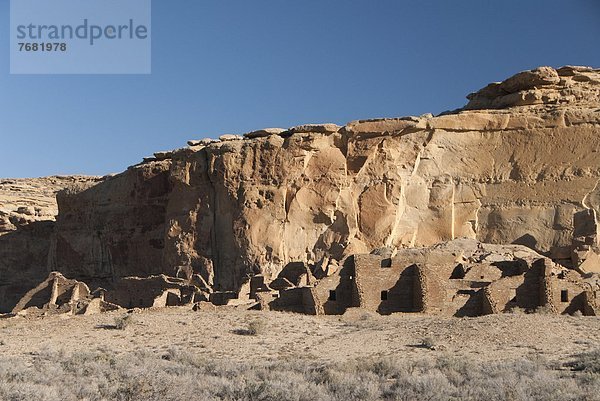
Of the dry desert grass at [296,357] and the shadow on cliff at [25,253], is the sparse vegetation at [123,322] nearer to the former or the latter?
the dry desert grass at [296,357]

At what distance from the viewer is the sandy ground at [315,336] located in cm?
2206

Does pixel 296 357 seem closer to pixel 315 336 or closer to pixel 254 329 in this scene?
pixel 315 336

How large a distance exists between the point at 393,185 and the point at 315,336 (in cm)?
1897

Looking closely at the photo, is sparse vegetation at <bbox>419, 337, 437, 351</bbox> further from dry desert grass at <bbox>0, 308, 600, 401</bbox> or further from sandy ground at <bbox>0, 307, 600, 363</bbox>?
sandy ground at <bbox>0, 307, 600, 363</bbox>

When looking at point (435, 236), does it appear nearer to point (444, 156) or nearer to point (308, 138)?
point (444, 156)

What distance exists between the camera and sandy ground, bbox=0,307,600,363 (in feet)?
72.4

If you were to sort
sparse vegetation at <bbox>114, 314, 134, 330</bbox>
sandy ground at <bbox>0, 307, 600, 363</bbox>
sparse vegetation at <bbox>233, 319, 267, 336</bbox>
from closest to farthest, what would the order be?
sandy ground at <bbox>0, 307, 600, 363</bbox>, sparse vegetation at <bbox>233, 319, 267, 336</bbox>, sparse vegetation at <bbox>114, 314, 134, 330</bbox>

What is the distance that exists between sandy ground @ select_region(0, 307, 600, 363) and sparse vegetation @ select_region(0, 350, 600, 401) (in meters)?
1.45

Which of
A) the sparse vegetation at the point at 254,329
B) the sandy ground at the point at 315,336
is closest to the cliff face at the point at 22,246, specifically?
the sandy ground at the point at 315,336

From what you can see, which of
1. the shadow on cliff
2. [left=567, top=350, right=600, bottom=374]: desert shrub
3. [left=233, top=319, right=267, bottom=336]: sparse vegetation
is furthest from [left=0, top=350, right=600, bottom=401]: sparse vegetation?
the shadow on cliff

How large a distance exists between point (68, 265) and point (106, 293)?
16.5m

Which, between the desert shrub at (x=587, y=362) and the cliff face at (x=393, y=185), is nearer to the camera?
the desert shrub at (x=587, y=362)

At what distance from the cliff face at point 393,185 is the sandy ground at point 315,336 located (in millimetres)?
13587

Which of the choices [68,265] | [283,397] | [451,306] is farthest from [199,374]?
[68,265]
